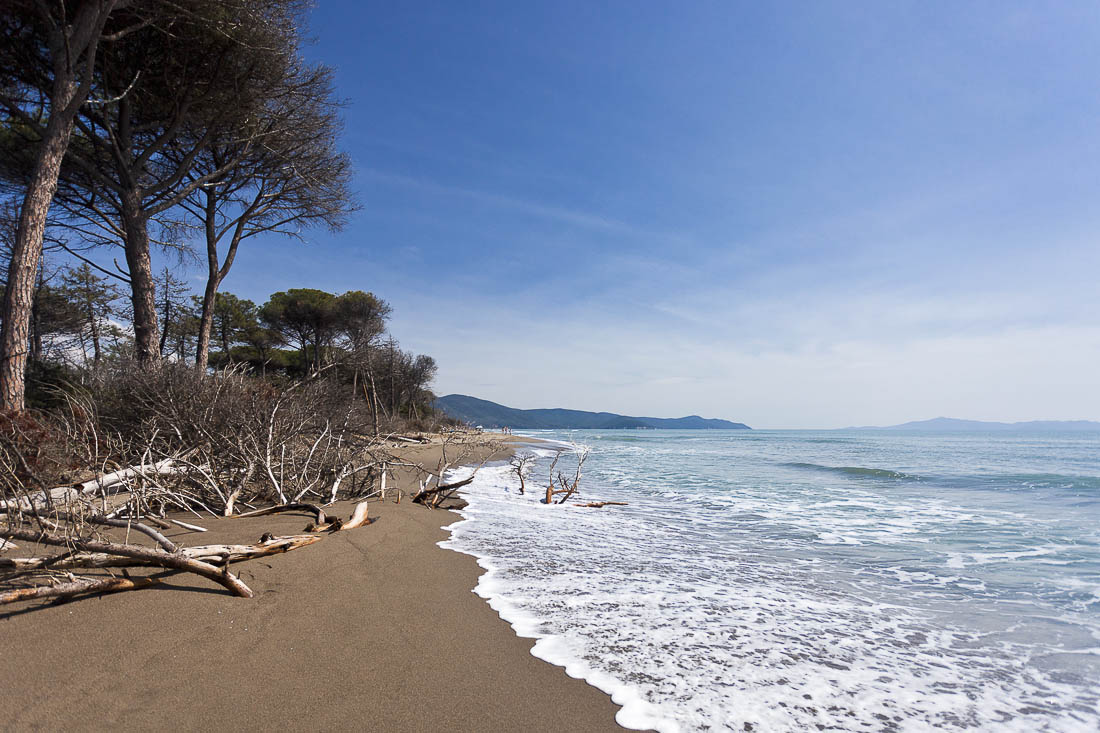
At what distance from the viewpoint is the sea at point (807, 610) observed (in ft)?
8.02

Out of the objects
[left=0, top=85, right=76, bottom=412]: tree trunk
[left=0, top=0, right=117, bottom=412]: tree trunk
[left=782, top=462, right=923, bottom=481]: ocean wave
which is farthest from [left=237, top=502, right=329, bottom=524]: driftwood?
[left=782, top=462, right=923, bottom=481]: ocean wave

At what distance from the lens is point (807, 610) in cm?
376

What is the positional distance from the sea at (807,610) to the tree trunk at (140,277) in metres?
7.05

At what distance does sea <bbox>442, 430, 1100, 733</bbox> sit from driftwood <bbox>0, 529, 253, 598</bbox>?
161 cm

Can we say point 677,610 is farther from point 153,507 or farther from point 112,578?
point 153,507

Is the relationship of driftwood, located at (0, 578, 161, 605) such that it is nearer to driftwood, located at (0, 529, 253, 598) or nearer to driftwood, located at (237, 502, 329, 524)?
driftwood, located at (0, 529, 253, 598)

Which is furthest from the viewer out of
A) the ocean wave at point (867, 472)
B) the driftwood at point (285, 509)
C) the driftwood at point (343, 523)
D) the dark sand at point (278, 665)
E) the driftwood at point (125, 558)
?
the ocean wave at point (867, 472)

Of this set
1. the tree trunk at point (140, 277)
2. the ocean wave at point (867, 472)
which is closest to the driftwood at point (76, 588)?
the tree trunk at point (140, 277)

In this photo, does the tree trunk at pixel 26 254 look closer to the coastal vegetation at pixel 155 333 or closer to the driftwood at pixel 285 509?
the coastal vegetation at pixel 155 333

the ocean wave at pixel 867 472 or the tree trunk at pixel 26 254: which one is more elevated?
the tree trunk at pixel 26 254

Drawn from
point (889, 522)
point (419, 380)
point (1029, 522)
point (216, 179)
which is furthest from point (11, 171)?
point (419, 380)

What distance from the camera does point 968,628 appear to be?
3.58 m

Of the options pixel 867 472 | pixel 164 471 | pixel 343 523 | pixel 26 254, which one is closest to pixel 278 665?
pixel 343 523

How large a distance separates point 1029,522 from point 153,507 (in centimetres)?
1151
